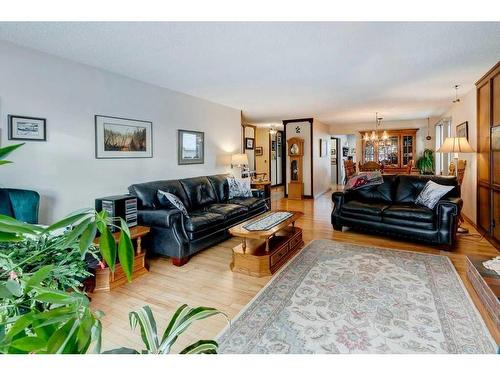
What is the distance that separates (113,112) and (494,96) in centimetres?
476

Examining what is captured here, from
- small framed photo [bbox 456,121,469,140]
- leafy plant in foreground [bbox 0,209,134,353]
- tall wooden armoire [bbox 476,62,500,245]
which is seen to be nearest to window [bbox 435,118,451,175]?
small framed photo [bbox 456,121,469,140]

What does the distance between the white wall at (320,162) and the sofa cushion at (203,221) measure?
4.90m

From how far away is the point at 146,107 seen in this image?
4094 millimetres

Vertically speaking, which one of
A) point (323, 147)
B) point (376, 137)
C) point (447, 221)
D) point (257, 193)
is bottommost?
point (447, 221)

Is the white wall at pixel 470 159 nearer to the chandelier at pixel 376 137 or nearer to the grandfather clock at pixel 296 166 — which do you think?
the chandelier at pixel 376 137

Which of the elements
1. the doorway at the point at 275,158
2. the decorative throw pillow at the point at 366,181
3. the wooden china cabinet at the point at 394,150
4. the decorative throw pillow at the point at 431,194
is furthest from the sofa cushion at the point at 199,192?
the wooden china cabinet at the point at 394,150

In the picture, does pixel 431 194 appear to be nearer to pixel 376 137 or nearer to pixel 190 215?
pixel 190 215

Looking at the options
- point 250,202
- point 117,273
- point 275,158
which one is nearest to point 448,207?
point 250,202

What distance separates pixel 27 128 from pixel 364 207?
13.4ft

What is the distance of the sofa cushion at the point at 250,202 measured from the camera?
4545 mm

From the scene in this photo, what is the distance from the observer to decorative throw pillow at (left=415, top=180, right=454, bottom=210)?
378 centimetres

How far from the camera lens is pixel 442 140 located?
7824 mm

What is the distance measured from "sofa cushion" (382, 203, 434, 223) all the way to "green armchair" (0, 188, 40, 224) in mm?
3985
